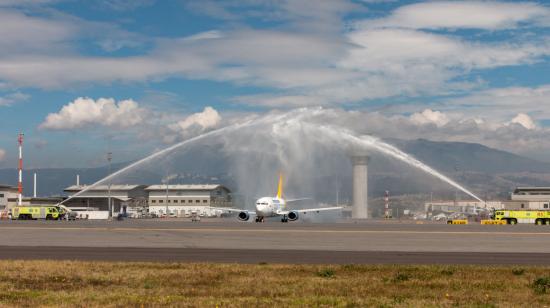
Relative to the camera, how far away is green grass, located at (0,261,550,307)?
1972cm

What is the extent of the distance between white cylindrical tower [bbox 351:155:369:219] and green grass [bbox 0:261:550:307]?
160 meters

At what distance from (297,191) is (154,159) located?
99.3 m

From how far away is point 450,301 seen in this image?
789 inches

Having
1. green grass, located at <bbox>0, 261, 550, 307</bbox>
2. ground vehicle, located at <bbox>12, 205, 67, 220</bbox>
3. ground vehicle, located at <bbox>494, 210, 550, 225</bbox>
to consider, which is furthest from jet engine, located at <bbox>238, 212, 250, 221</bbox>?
green grass, located at <bbox>0, 261, 550, 307</bbox>

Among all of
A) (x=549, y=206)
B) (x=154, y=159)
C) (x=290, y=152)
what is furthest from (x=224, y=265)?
(x=549, y=206)

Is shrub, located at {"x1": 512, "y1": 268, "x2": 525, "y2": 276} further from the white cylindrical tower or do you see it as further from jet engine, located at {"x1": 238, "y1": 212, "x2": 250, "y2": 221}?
the white cylindrical tower

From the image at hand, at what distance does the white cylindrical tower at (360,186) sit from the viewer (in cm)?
18900

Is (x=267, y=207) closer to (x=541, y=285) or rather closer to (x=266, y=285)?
(x=266, y=285)

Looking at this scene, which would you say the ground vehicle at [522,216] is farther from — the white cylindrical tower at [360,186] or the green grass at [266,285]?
the green grass at [266,285]

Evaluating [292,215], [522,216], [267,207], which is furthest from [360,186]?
[267,207]

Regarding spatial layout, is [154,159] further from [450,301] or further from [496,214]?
[450,301]

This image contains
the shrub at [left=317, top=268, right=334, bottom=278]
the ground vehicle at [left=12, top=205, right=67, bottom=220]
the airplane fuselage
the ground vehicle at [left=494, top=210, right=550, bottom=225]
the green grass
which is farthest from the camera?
the ground vehicle at [left=12, top=205, right=67, bottom=220]

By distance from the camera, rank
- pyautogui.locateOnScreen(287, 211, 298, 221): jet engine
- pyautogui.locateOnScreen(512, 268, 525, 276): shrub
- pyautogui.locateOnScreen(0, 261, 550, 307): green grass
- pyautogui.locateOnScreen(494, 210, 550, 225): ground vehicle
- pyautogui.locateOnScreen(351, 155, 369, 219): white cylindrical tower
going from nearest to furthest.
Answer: pyautogui.locateOnScreen(0, 261, 550, 307): green grass, pyautogui.locateOnScreen(512, 268, 525, 276): shrub, pyautogui.locateOnScreen(287, 211, 298, 221): jet engine, pyautogui.locateOnScreen(494, 210, 550, 225): ground vehicle, pyautogui.locateOnScreen(351, 155, 369, 219): white cylindrical tower

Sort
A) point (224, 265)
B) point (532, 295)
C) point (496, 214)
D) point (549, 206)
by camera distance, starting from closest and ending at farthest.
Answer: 1. point (532, 295)
2. point (224, 265)
3. point (496, 214)
4. point (549, 206)
